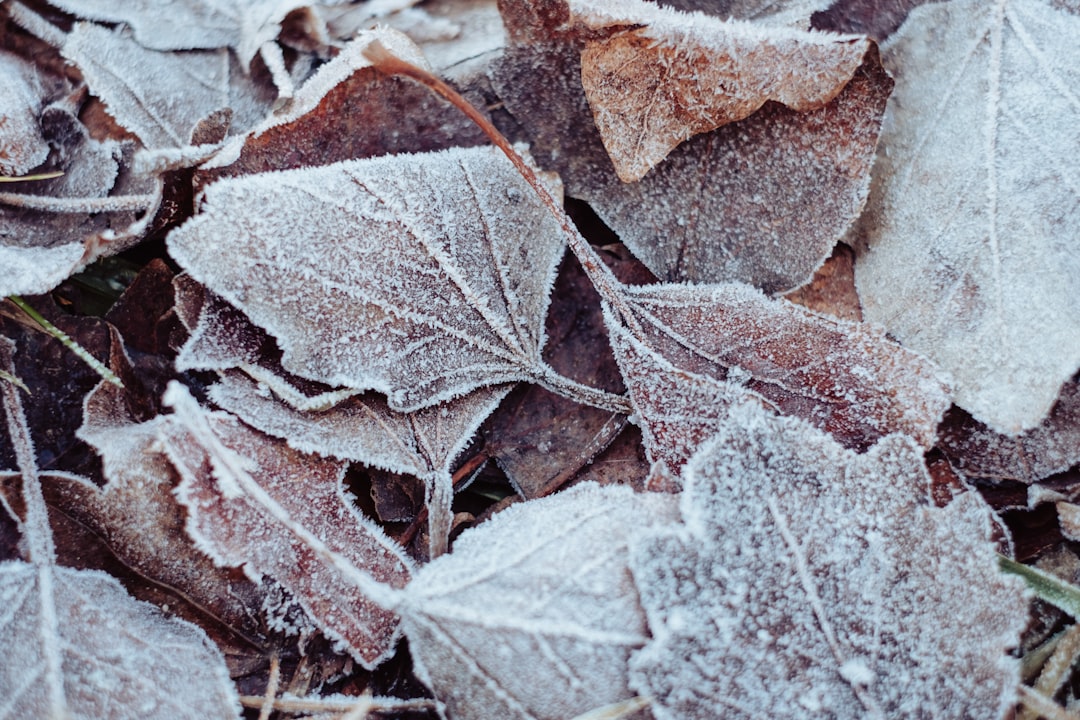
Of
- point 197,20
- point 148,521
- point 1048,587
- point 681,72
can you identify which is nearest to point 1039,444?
point 1048,587

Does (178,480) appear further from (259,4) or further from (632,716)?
(259,4)

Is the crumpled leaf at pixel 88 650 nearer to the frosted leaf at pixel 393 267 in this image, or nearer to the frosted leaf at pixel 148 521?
the frosted leaf at pixel 148 521

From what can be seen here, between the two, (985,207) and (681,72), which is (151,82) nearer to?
(681,72)

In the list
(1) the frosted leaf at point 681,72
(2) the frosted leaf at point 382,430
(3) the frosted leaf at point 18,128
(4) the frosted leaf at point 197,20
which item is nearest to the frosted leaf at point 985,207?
(1) the frosted leaf at point 681,72

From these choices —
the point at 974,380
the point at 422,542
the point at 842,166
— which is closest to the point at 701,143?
the point at 842,166

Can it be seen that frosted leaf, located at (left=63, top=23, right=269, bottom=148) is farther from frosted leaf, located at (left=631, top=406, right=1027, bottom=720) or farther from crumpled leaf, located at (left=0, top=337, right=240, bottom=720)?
frosted leaf, located at (left=631, top=406, right=1027, bottom=720)

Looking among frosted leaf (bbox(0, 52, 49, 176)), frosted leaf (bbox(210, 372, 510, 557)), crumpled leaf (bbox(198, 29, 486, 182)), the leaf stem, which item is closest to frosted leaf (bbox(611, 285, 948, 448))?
the leaf stem
